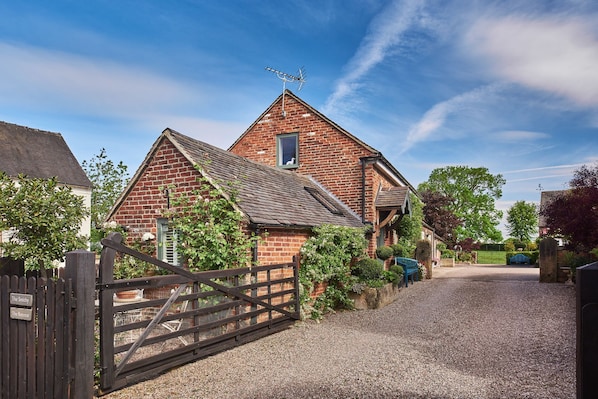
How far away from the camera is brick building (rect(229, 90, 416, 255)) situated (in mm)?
16109

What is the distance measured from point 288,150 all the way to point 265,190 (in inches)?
242

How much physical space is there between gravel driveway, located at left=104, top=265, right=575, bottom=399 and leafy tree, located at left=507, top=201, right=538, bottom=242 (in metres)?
53.5

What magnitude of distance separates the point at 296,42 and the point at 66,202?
8109mm

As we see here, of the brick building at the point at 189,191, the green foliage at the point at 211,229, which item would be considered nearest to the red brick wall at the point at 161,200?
the brick building at the point at 189,191

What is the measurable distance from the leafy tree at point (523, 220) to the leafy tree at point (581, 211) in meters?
47.6

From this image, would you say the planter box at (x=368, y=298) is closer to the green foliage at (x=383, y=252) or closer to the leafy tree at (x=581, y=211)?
the green foliage at (x=383, y=252)

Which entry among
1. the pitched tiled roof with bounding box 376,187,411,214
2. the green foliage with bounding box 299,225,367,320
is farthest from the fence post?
the pitched tiled roof with bounding box 376,187,411,214

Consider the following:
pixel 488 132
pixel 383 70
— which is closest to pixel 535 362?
pixel 383 70

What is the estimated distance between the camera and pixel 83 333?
504cm

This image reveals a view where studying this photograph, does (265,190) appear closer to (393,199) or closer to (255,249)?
(255,249)

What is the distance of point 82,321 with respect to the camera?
5035 millimetres

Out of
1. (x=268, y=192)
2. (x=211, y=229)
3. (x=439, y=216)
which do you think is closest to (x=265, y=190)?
(x=268, y=192)

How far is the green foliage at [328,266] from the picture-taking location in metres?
11.0

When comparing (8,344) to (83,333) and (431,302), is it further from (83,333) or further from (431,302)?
(431,302)
